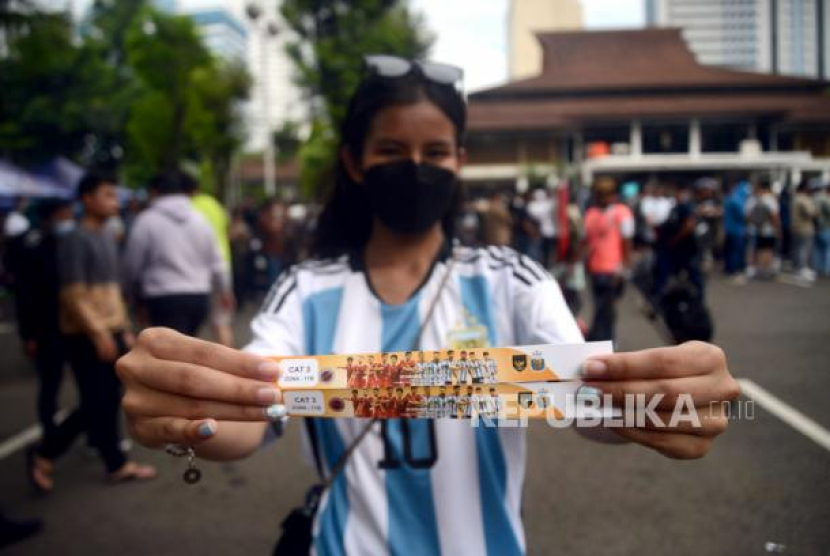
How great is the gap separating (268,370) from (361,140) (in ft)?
2.69

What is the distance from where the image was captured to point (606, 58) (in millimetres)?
34344

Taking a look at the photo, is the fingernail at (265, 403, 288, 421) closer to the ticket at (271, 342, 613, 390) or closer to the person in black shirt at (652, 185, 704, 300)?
the ticket at (271, 342, 613, 390)

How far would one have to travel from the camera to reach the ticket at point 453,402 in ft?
3.48

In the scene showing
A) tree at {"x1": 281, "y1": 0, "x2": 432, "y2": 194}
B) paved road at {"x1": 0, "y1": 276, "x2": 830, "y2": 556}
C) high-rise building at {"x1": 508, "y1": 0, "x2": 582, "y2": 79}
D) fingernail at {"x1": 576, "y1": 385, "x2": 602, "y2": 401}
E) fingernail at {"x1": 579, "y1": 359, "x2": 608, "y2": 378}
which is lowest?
paved road at {"x1": 0, "y1": 276, "x2": 830, "y2": 556}

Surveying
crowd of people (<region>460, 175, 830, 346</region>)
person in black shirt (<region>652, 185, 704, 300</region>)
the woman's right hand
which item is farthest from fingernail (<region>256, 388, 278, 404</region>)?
person in black shirt (<region>652, 185, 704, 300</region>)

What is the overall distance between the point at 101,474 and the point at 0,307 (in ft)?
34.0

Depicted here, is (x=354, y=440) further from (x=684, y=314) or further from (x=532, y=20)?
(x=532, y=20)

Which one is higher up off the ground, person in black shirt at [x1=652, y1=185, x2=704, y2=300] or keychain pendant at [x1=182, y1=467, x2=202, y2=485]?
keychain pendant at [x1=182, y1=467, x2=202, y2=485]

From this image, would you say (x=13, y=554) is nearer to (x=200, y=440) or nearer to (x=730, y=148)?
(x=200, y=440)

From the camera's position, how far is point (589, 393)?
1048mm

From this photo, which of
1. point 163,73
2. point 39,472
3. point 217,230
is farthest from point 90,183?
point 163,73

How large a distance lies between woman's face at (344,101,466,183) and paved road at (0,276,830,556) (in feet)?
3.65

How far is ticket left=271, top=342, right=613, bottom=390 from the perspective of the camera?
106 centimetres

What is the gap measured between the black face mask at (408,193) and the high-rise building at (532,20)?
55.9 m
